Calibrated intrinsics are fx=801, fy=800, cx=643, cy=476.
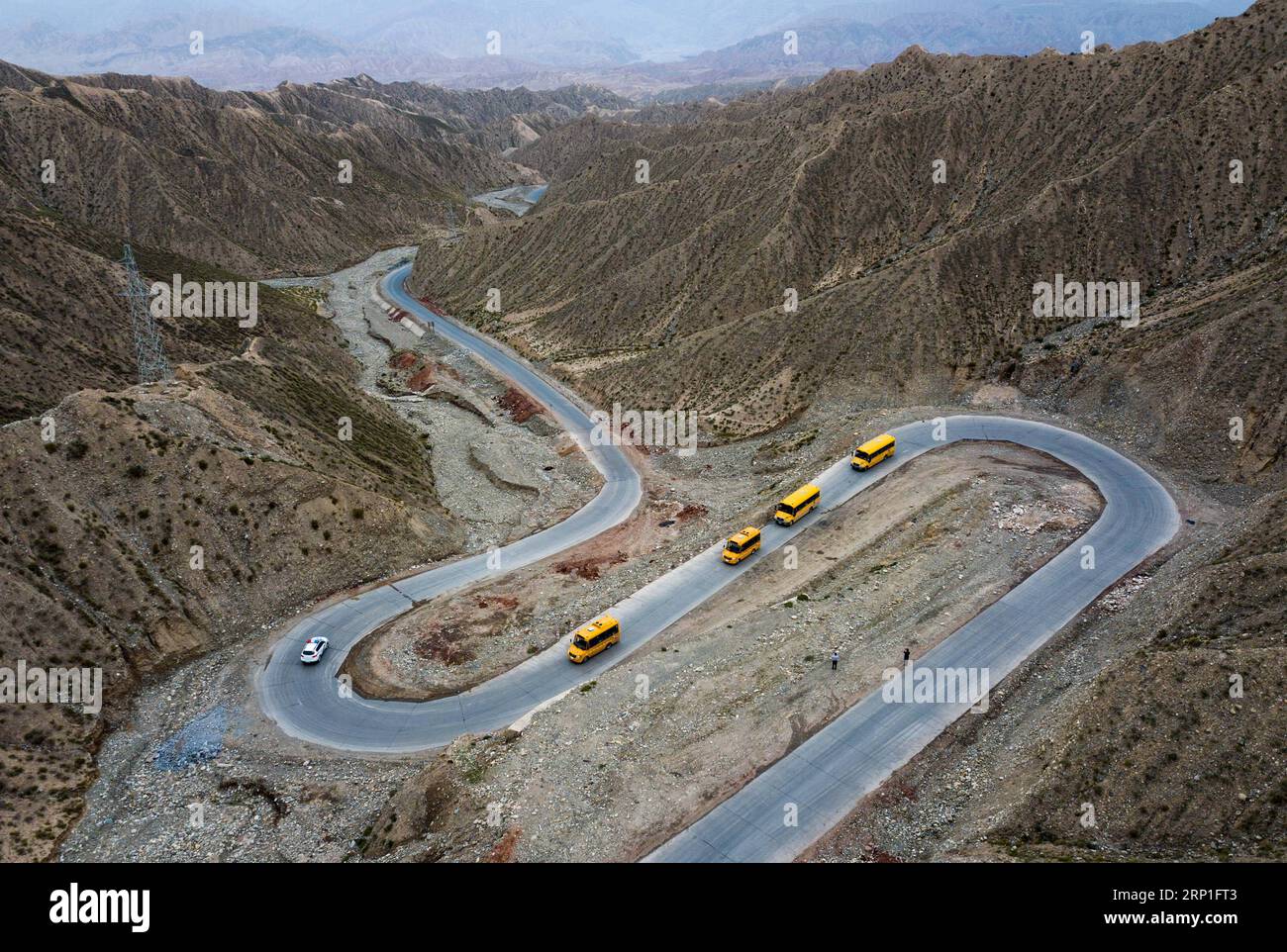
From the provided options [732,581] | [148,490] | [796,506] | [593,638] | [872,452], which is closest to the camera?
[593,638]

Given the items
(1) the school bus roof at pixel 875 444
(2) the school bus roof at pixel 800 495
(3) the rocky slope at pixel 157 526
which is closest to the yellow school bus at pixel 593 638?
(2) the school bus roof at pixel 800 495

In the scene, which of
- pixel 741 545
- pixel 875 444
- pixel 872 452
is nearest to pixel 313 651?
pixel 741 545

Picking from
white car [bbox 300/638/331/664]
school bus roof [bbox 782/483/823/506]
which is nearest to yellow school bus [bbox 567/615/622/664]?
white car [bbox 300/638/331/664]

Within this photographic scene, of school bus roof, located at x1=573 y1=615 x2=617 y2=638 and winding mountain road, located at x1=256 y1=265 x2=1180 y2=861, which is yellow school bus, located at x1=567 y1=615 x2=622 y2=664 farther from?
winding mountain road, located at x1=256 y1=265 x2=1180 y2=861

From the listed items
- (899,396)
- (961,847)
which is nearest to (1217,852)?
(961,847)

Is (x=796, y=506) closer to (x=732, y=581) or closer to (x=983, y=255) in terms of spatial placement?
(x=732, y=581)

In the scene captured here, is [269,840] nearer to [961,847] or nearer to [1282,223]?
[961,847]
